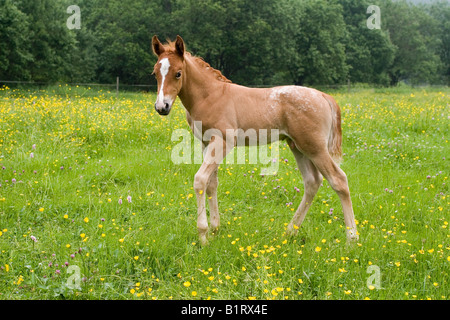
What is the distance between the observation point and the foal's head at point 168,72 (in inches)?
141

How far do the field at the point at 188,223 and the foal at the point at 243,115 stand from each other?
1.41 feet

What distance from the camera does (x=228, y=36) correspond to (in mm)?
38281

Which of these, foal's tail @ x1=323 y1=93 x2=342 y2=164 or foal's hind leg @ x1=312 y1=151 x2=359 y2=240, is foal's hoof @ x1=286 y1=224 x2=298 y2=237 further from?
foal's tail @ x1=323 y1=93 x2=342 y2=164

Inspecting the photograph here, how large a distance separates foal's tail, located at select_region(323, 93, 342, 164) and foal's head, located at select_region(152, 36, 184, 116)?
1.64m

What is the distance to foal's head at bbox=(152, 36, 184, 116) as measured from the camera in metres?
3.57

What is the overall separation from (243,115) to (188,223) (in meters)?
1.36

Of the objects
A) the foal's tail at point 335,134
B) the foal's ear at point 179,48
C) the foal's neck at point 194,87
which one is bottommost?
the foal's tail at point 335,134

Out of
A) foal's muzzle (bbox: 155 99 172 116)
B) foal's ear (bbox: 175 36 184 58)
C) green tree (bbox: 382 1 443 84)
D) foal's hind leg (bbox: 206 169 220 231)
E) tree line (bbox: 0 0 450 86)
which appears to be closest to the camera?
foal's muzzle (bbox: 155 99 172 116)

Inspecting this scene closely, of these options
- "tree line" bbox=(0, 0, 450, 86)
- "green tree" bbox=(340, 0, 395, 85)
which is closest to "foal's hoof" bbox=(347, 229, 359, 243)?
"tree line" bbox=(0, 0, 450, 86)

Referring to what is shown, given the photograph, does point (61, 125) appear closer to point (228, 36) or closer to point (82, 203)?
point (82, 203)

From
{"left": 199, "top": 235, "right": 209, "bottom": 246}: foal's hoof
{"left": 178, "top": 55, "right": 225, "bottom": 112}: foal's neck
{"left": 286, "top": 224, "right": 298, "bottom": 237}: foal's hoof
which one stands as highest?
{"left": 178, "top": 55, "right": 225, "bottom": 112}: foal's neck

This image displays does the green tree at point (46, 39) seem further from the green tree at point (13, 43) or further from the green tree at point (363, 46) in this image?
the green tree at point (363, 46)

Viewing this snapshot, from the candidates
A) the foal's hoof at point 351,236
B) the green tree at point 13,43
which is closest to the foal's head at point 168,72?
the foal's hoof at point 351,236

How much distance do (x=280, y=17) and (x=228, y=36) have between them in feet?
20.2
